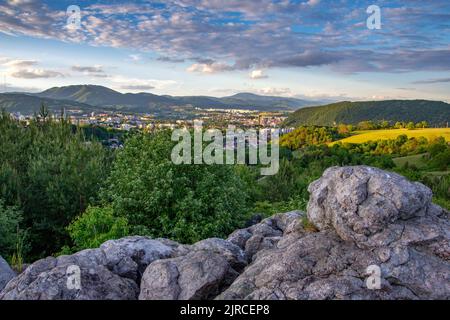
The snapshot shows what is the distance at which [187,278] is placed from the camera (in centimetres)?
1111

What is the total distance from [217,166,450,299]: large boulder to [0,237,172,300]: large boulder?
10.6 feet

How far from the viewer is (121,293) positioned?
11.6m

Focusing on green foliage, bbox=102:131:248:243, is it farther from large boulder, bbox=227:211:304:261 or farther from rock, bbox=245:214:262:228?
large boulder, bbox=227:211:304:261

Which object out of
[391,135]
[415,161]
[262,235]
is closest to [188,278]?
[262,235]

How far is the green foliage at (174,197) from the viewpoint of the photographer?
2522 centimetres

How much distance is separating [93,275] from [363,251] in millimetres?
7277

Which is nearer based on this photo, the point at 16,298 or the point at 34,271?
the point at 16,298

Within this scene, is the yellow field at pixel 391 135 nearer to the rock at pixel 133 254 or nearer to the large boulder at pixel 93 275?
the rock at pixel 133 254

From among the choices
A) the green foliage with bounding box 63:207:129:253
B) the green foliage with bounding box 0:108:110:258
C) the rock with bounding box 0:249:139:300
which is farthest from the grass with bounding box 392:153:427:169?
the rock with bounding box 0:249:139:300
